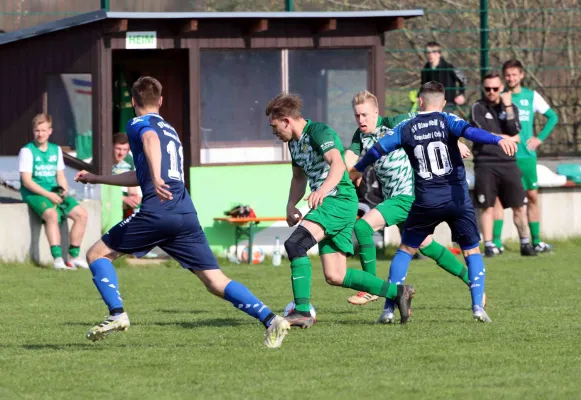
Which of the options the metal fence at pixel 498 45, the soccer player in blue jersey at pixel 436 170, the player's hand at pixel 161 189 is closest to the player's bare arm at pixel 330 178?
the soccer player in blue jersey at pixel 436 170

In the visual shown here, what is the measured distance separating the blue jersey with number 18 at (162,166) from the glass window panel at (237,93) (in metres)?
8.09

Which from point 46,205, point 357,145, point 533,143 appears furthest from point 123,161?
point 357,145

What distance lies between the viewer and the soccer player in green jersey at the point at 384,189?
1034 cm

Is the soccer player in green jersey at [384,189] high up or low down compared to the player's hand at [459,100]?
down

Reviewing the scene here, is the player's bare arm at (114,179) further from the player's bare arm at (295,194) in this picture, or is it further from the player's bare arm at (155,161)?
the player's bare arm at (295,194)

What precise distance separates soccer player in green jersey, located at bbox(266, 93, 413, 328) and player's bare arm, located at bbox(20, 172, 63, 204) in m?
5.75

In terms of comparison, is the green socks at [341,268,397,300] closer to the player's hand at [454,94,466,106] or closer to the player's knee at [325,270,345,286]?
the player's knee at [325,270,345,286]

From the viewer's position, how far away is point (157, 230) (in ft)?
26.5

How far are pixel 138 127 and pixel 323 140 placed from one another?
1348mm

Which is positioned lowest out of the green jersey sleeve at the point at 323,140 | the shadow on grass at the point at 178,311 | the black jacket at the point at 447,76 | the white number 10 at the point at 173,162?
the shadow on grass at the point at 178,311

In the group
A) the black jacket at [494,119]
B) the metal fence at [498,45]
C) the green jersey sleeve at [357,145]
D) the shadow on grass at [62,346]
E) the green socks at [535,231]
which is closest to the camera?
the shadow on grass at [62,346]

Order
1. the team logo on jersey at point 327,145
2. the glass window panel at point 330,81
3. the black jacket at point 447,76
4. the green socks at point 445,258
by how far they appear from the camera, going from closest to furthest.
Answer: the team logo on jersey at point 327,145, the green socks at point 445,258, the glass window panel at point 330,81, the black jacket at point 447,76

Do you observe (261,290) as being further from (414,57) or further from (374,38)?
(414,57)

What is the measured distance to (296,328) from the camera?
920cm
